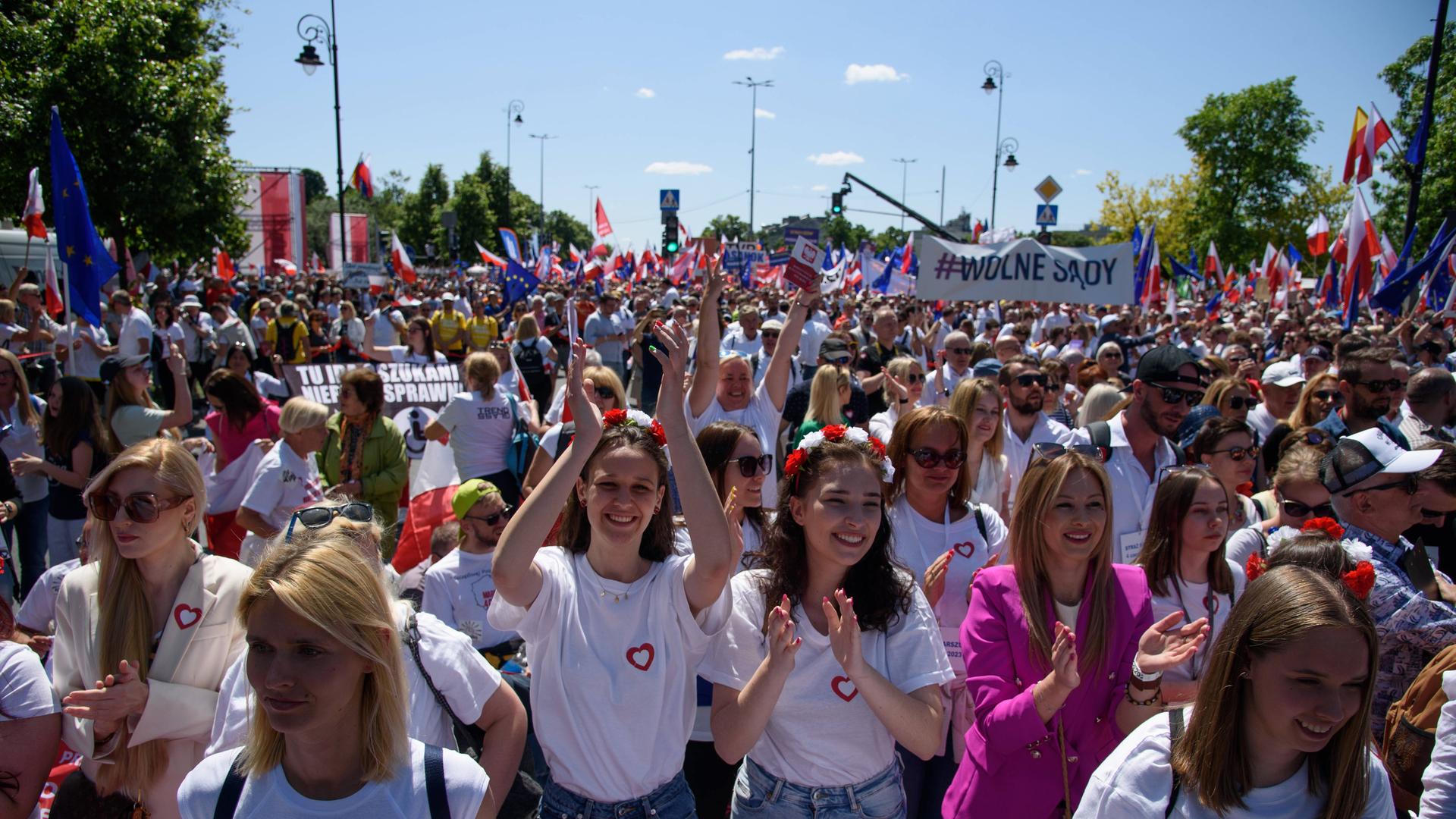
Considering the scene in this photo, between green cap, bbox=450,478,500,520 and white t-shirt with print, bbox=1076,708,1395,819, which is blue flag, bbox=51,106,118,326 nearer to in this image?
green cap, bbox=450,478,500,520

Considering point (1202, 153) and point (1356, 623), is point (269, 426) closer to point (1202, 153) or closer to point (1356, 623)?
point (1356, 623)

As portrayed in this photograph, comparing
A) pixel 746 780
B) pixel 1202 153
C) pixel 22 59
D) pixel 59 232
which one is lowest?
pixel 746 780

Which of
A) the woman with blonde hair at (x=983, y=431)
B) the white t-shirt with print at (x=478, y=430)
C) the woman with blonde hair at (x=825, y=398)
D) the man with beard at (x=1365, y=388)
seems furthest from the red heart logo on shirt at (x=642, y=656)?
the man with beard at (x=1365, y=388)

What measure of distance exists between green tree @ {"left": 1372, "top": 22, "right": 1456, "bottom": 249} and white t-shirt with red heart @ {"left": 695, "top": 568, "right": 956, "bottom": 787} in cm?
2868

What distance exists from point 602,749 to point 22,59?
22194 mm

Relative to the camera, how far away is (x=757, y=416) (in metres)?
5.71

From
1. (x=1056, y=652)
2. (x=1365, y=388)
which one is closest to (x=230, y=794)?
(x=1056, y=652)

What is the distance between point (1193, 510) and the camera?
3223mm

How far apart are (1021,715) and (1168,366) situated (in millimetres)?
2623

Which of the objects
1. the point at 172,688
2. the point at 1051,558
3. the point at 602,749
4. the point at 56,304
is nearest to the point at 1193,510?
the point at 1051,558

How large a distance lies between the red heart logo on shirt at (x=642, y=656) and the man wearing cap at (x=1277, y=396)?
241 inches

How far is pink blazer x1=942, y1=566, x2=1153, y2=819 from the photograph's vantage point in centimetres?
244

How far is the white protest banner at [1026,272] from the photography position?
9.77 metres

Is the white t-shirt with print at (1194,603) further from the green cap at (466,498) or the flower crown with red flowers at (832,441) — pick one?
the green cap at (466,498)
